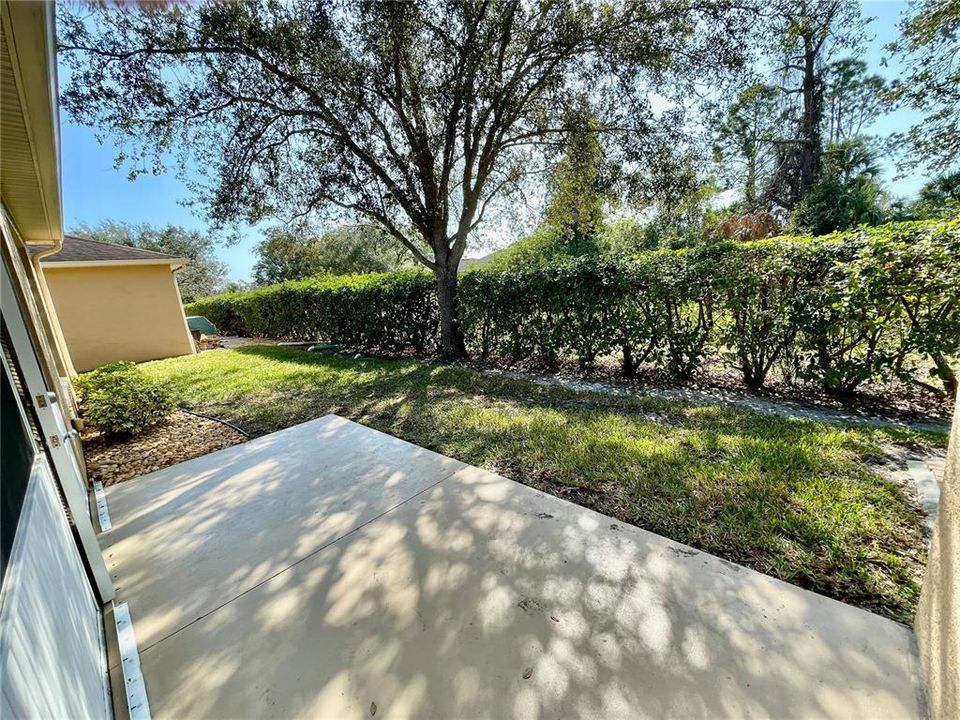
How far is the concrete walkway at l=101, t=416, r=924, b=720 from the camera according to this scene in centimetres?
145

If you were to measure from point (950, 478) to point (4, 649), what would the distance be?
2721 mm

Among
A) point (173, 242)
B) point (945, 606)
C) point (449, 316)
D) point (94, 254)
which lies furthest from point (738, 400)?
point (173, 242)

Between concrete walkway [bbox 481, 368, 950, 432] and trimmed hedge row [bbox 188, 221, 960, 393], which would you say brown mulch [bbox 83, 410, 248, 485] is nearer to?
concrete walkway [bbox 481, 368, 950, 432]

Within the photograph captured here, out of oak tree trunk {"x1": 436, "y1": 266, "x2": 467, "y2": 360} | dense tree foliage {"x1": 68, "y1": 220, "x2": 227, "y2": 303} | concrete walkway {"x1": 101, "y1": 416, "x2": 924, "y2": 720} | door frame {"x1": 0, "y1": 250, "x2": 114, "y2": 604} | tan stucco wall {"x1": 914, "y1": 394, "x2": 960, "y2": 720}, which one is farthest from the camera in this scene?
dense tree foliage {"x1": 68, "y1": 220, "x2": 227, "y2": 303}

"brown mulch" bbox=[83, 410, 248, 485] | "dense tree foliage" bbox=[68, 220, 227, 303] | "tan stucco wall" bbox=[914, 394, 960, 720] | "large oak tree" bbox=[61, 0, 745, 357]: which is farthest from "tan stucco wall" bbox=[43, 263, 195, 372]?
"dense tree foliage" bbox=[68, 220, 227, 303]

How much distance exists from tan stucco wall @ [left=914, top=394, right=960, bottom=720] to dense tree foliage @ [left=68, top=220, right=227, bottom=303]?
1435 inches

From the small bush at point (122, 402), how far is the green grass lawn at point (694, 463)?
0.73m

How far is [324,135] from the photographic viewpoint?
22.2ft

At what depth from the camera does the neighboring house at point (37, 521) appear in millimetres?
895

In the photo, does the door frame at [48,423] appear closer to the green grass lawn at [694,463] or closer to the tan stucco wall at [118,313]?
the green grass lawn at [694,463]

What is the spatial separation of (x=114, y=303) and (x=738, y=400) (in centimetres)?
1489

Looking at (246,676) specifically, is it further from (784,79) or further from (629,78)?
(784,79)

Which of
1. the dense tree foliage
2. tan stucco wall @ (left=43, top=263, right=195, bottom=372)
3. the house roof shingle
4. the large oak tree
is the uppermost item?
the dense tree foliage

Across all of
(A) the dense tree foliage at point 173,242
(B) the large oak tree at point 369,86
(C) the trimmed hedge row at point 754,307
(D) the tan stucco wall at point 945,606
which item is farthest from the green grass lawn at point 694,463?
(A) the dense tree foliage at point 173,242
